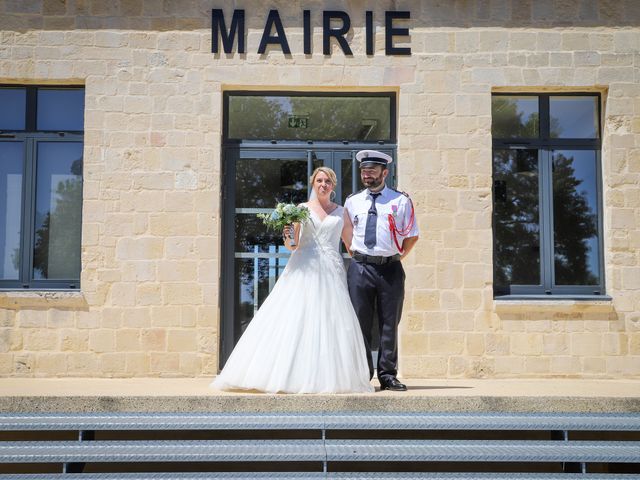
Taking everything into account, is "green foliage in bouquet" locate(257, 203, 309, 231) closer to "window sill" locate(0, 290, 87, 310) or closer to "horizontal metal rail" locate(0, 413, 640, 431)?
"horizontal metal rail" locate(0, 413, 640, 431)

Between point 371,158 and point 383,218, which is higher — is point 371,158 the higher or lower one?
the higher one

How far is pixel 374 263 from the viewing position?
21.8 ft

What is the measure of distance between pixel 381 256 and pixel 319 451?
1977 millimetres

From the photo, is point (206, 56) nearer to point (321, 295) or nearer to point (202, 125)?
point (202, 125)

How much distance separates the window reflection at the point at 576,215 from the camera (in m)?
8.88

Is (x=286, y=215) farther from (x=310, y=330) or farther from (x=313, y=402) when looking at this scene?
(x=313, y=402)

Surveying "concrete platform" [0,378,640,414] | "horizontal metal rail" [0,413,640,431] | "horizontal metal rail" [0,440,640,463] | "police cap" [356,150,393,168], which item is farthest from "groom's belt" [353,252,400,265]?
"horizontal metal rail" [0,440,640,463]

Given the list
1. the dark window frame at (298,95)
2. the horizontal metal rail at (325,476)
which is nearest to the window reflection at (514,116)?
the dark window frame at (298,95)

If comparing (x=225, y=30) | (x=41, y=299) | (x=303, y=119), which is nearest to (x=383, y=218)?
(x=303, y=119)

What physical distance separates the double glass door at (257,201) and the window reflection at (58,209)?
1568 mm

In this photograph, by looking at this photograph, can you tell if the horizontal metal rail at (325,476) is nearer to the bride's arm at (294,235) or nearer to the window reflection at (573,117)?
the bride's arm at (294,235)

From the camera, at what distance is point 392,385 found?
6488 mm

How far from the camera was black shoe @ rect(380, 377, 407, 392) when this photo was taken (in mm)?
6434

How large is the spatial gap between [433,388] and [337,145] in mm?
3065
